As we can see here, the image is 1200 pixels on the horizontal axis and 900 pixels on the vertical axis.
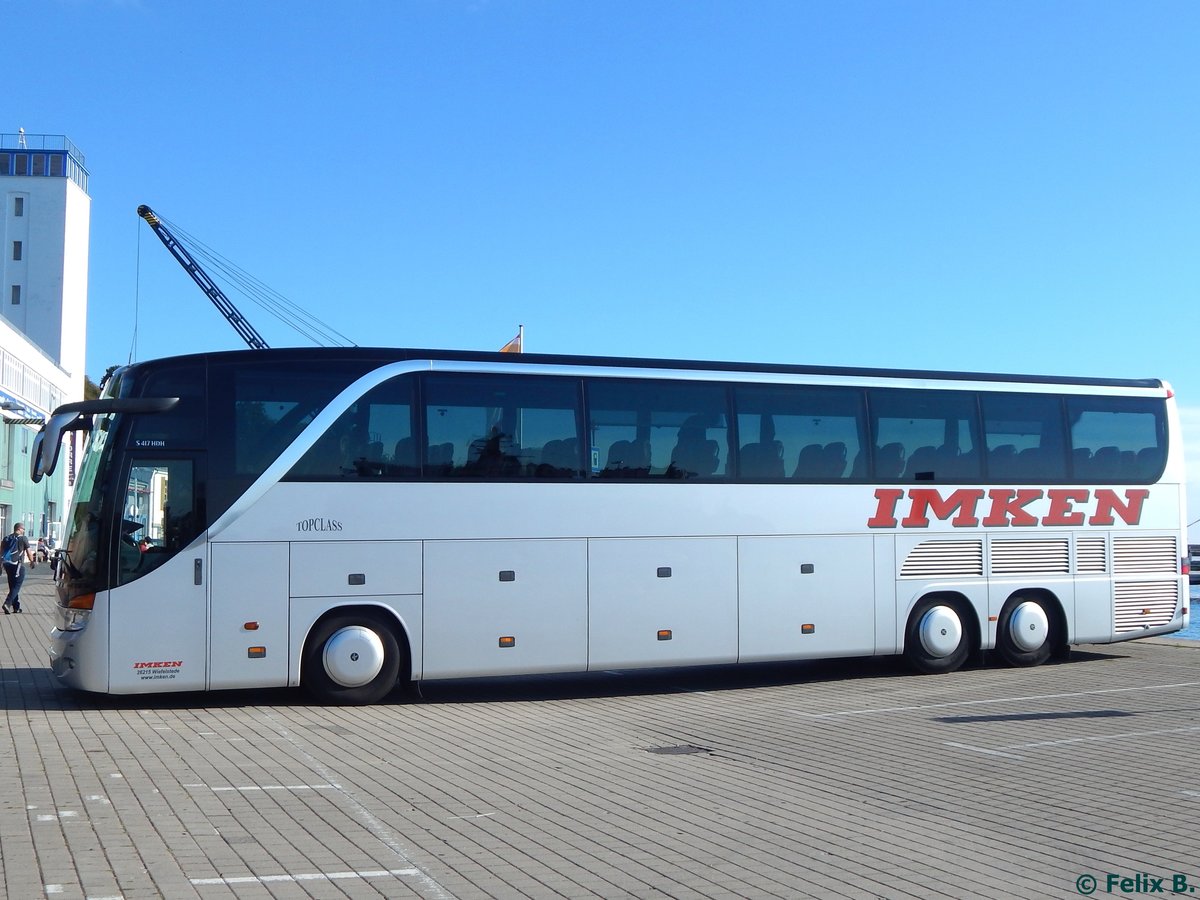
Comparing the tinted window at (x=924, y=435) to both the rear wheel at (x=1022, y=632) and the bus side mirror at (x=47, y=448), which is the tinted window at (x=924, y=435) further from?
the bus side mirror at (x=47, y=448)

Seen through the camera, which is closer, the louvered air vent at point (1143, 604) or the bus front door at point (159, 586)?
the bus front door at point (159, 586)

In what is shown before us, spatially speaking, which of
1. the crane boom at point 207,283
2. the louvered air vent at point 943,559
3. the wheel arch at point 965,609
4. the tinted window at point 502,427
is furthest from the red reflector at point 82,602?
the crane boom at point 207,283

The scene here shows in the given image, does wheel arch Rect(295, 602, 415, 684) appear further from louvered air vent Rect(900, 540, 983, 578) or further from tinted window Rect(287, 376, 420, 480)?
louvered air vent Rect(900, 540, 983, 578)

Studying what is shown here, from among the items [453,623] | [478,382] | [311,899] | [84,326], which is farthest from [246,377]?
[84,326]

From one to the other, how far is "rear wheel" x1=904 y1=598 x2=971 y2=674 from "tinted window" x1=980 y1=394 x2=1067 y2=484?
Result: 188 cm

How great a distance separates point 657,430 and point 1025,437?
545 centimetres

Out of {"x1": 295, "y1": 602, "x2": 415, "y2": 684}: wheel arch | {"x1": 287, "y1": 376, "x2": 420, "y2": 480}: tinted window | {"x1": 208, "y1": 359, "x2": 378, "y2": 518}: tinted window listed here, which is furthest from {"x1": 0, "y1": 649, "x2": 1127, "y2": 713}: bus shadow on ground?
{"x1": 287, "y1": 376, "x2": 420, "y2": 480}: tinted window

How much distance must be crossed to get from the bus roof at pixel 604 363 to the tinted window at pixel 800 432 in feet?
0.97

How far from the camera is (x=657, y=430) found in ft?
49.3

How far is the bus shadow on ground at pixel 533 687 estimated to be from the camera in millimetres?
13836

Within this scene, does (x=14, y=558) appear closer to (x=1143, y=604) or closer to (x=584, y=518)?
(x=584, y=518)

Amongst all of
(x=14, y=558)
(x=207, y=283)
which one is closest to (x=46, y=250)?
(x=207, y=283)

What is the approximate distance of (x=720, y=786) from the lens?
938cm

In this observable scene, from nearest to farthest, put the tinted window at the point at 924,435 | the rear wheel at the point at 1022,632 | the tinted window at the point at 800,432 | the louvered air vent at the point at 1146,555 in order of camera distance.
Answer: the tinted window at the point at 800,432 < the tinted window at the point at 924,435 < the rear wheel at the point at 1022,632 < the louvered air vent at the point at 1146,555
